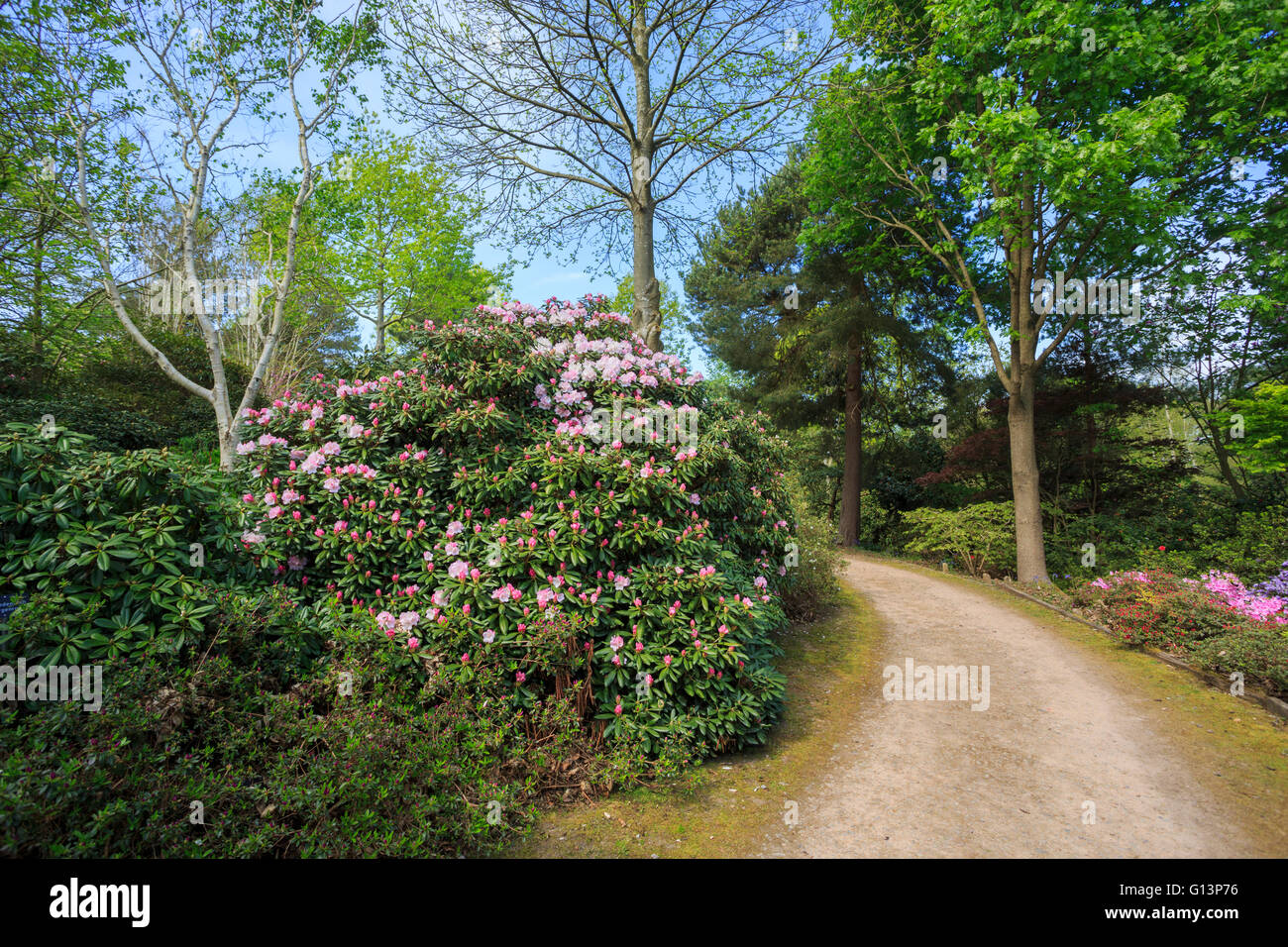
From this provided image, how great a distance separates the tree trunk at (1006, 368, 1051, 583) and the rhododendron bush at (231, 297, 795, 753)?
8.09 m

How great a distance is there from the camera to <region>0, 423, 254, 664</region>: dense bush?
2.81m

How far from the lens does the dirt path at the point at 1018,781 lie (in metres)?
3.14

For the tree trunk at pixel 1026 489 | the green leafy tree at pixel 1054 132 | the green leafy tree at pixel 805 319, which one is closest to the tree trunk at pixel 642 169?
the green leafy tree at pixel 1054 132

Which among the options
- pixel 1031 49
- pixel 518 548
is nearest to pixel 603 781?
pixel 518 548

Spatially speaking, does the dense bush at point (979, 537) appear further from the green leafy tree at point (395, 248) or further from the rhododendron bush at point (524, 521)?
the green leafy tree at point (395, 248)

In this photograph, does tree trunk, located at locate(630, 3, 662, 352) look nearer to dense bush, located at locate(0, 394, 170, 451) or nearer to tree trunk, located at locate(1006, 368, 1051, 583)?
tree trunk, located at locate(1006, 368, 1051, 583)

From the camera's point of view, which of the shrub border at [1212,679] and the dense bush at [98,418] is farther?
the dense bush at [98,418]

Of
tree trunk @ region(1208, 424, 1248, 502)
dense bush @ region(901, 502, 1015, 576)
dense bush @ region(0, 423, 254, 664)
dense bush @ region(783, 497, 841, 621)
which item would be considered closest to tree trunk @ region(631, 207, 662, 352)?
dense bush @ region(783, 497, 841, 621)

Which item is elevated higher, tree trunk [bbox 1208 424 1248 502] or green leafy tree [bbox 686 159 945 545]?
green leafy tree [bbox 686 159 945 545]

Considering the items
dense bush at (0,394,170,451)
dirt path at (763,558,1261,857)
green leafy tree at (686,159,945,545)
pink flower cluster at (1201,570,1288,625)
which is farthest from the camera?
green leafy tree at (686,159,945,545)

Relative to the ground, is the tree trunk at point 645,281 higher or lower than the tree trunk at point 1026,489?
higher

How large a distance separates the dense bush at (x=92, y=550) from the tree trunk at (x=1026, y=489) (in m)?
12.0

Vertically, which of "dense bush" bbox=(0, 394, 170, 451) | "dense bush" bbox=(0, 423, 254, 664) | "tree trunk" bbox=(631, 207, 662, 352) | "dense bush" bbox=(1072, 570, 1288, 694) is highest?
"tree trunk" bbox=(631, 207, 662, 352)

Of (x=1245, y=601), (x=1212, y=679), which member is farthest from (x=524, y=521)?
(x=1245, y=601)
